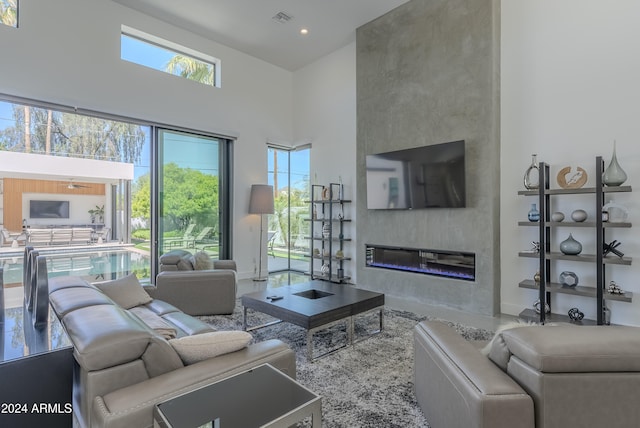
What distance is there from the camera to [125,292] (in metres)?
3.13

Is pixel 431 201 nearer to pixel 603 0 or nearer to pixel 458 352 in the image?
pixel 603 0

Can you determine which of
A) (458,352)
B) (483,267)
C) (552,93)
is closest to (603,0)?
(552,93)

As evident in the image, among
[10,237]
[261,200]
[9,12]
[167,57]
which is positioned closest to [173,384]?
[10,237]

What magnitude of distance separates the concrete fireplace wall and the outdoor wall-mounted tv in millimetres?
4539

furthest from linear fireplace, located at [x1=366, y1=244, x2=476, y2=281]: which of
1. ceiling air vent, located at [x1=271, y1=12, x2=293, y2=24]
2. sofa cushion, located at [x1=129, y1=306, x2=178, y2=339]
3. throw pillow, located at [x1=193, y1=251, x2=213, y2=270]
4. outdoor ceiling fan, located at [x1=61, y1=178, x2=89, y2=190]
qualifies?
outdoor ceiling fan, located at [x1=61, y1=178, x2=89, y2=190]

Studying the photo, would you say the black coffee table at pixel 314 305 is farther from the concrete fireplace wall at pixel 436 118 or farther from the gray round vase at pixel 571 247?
the gray round vase at pixel 571 247

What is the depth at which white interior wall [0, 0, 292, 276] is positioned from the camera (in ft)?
13.6

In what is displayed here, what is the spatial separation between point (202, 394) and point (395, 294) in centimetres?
422

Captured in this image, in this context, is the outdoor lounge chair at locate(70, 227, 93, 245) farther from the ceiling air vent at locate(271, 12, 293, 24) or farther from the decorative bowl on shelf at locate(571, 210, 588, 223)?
the decorative bowl on shelf at locate(571, 210, 588, 223)

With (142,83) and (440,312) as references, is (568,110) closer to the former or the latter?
(440,312)

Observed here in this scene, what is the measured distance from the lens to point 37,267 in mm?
1965

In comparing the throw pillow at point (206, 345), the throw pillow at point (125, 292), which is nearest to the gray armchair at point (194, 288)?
the throw pillow at point (125, 292)

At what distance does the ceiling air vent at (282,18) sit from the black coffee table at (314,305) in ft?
14.0

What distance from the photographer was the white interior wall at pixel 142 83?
4.16m
